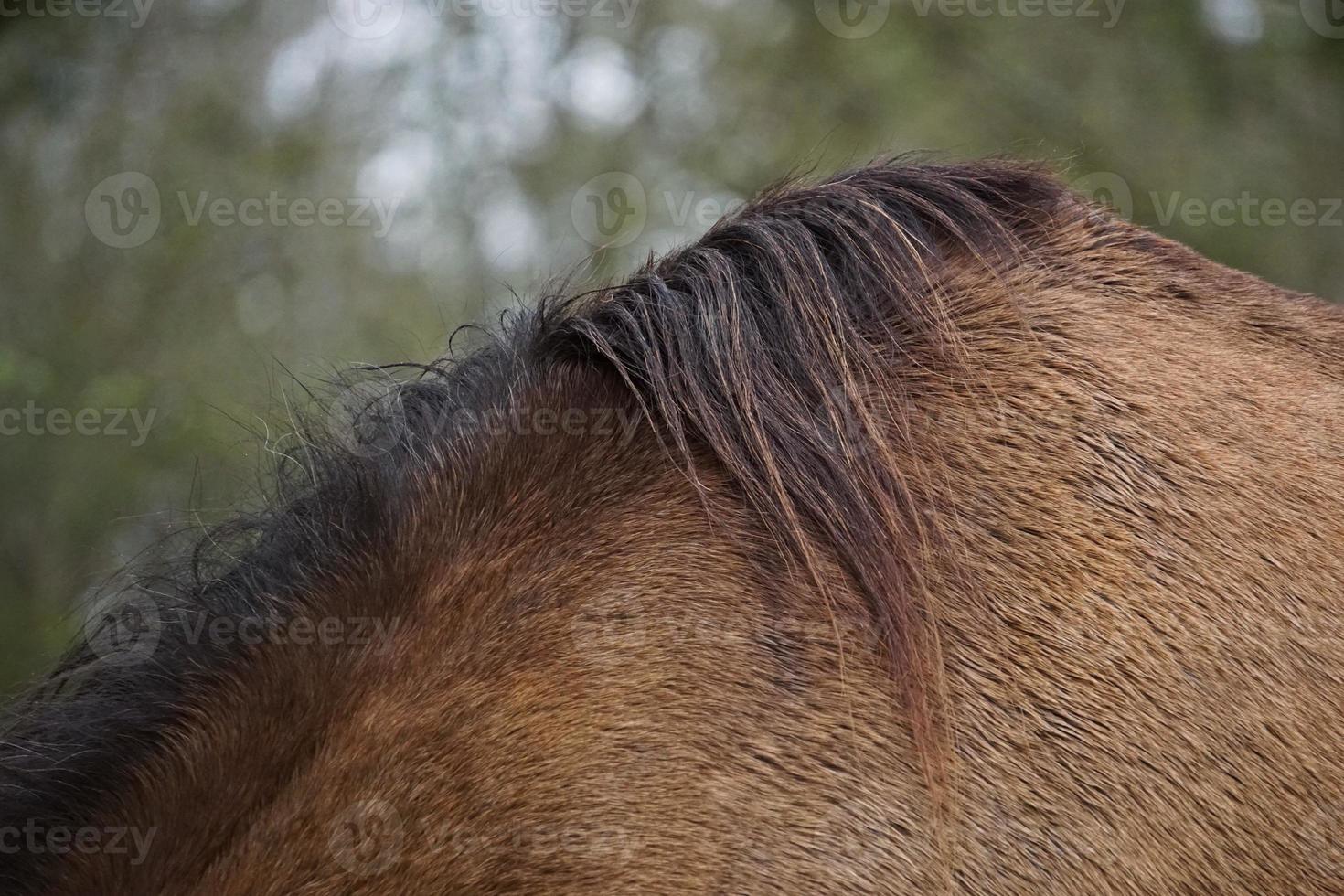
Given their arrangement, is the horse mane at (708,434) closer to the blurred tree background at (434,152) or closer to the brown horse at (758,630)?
the brown horse at (758,630)

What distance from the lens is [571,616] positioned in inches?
42.6

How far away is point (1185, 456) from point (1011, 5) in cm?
490

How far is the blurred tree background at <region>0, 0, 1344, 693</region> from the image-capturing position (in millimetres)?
4617

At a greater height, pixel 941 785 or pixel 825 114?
pixel 825 114

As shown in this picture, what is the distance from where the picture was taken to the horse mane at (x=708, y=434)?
1100 millimetres

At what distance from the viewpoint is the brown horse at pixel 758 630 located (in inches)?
39.6

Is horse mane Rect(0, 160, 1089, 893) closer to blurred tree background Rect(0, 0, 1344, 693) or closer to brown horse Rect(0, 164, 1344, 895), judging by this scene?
brown horse Rect(0, 164, 1344, 895)

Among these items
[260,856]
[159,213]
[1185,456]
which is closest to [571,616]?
[260,856]

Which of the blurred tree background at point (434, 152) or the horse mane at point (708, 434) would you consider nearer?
the horse mane at point (708, 434)

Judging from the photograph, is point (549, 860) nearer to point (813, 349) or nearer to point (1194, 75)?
point (813, 349)

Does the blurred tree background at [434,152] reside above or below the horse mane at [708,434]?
above

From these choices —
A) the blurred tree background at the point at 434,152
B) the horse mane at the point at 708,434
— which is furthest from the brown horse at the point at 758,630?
the blurred tree background at the point at 434,152

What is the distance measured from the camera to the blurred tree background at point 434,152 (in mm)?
4617

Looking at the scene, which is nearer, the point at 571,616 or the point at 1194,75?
the point at 571,616
